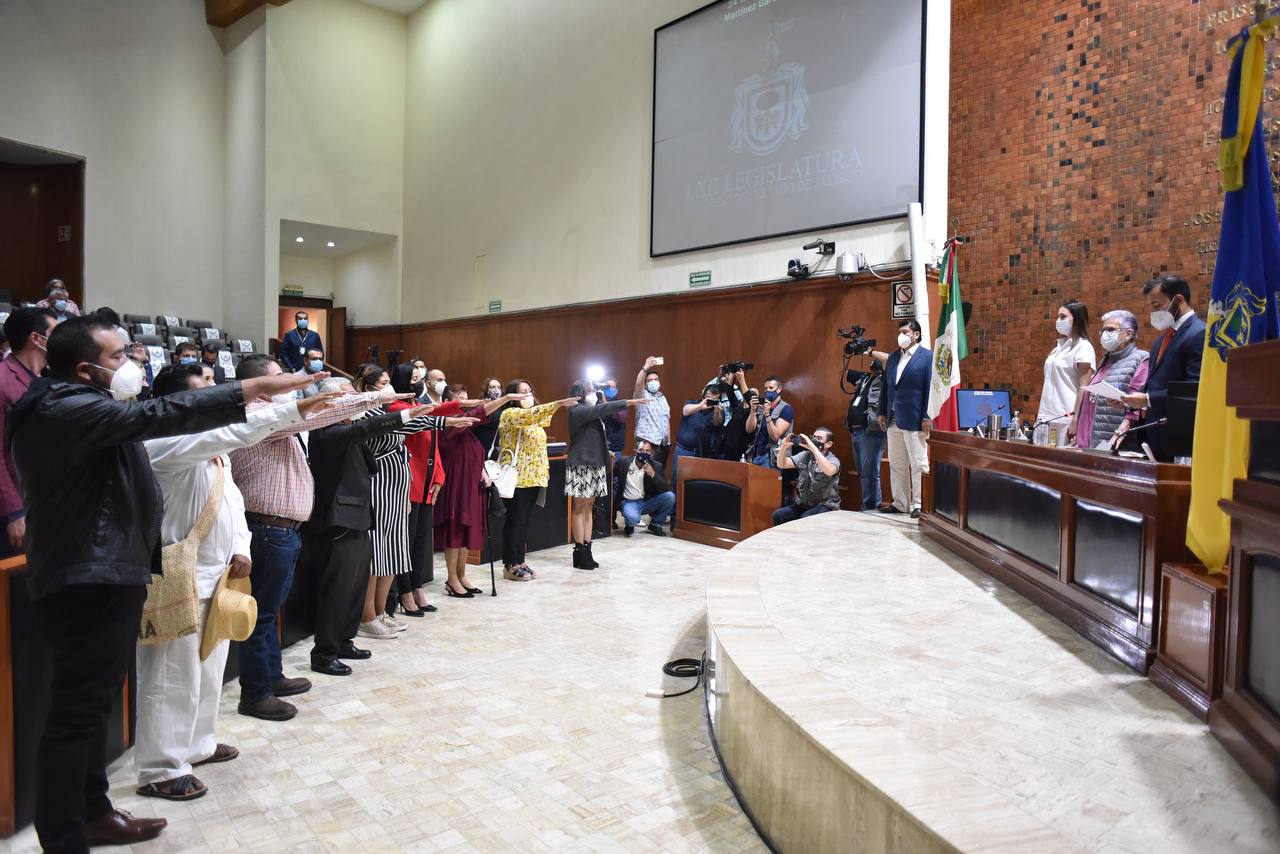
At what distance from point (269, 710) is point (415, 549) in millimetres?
1833

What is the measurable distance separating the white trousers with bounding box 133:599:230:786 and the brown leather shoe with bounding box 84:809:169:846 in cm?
26

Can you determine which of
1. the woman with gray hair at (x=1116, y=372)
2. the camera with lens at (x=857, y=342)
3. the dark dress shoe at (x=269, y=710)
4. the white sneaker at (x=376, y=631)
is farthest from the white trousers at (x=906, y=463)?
the dark dress shoe at (x=269, y=710)

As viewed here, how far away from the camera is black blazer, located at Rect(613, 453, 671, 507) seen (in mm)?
7672

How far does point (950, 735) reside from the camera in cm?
219

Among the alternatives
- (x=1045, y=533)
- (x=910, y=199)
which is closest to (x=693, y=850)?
(x=1045, y=533)

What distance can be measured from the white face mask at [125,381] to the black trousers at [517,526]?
3.59 m

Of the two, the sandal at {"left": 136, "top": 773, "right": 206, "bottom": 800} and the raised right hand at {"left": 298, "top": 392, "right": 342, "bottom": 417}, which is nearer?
the raised right hand at {"left": 298, "top": 392, "right": 342, "bottom": 417}

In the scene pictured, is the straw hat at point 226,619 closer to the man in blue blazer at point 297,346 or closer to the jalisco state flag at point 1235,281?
the jalisco state flag at point 1235,281

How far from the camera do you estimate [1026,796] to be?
6.13 ft

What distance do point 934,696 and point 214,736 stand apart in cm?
245

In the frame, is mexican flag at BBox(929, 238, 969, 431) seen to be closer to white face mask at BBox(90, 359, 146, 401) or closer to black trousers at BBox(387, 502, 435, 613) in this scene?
black trousers at BBox(387, 502, 435, 613)

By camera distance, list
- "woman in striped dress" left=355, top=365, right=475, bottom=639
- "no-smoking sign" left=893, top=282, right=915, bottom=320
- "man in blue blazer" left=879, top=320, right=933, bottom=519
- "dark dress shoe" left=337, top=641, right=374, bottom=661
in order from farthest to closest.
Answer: "no-smoking sign" left=893, top=282, right=915, bottom=320 → "man in blue blazer" left=879, top=320, right=933, bottom=519 → "woman in striped dress" left=355, top=365, right=475, bottom=639 → "dark dress shoe" left=337, top=641, right=374, bottom=661

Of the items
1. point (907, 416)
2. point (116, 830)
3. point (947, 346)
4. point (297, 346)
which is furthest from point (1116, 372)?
point (297, 346)

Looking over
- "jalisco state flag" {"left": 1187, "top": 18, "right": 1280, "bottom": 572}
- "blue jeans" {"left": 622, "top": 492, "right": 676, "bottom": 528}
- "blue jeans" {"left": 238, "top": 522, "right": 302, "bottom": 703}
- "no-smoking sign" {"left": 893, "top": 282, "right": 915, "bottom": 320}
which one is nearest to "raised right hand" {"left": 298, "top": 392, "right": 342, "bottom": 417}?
"blue jeans" {"left": 238, "top": 522, "right": 302, "bottom": 703}
